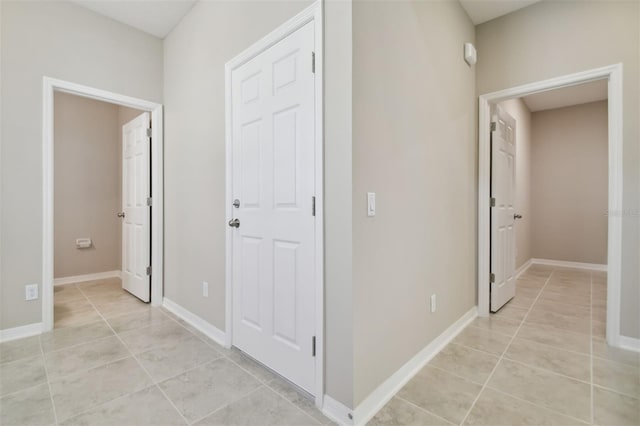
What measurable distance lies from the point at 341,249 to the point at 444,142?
1395 mm

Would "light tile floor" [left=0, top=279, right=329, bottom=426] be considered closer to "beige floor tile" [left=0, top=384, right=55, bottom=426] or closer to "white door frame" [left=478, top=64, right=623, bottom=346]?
"beige floor tile" [left=0, top=384, right=55, bottom=426]

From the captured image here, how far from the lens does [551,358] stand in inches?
80.7

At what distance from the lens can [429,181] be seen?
6.85 feet

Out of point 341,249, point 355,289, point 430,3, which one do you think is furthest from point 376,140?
point 430,3

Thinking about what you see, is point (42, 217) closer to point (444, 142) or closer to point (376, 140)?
point (376, 140)

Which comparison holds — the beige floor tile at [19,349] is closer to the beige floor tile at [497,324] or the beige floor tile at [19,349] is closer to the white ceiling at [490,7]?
the beige floor tile at [497,324]

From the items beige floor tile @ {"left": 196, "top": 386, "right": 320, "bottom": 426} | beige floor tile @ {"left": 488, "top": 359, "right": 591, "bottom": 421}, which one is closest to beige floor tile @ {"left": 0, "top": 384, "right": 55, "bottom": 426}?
beige floor tile @ {"left": 196, "top": 386, "right": 320, "bottom": 426}

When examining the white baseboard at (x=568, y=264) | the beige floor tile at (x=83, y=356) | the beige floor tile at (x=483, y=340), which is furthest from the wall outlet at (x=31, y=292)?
the white baseboard at (x=568, y=264)

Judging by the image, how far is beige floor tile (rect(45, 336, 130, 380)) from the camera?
1.92m

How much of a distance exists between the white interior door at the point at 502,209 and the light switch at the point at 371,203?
6.14 feet

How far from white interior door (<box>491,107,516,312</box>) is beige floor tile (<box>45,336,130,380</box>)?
3.19m

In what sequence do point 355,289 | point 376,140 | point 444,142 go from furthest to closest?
point 444,142
point 376,140
point 355,289

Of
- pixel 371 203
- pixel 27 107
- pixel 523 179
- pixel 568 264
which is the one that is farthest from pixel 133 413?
pixel 568 264

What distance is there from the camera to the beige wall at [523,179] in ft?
15.2
